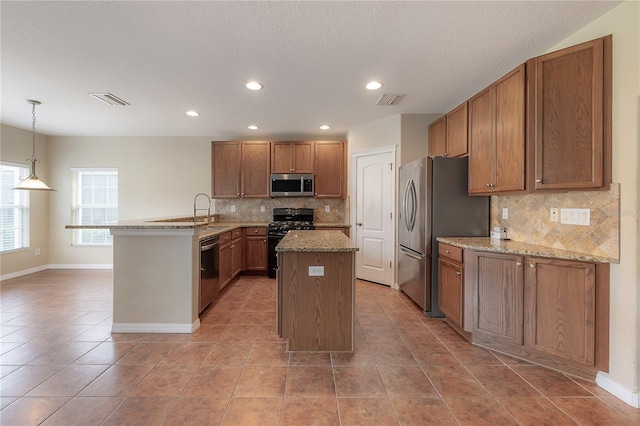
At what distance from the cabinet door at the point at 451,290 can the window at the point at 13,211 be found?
21.4 feet

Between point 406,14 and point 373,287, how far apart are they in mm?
3387

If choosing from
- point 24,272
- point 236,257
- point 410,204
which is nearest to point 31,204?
point 24,272

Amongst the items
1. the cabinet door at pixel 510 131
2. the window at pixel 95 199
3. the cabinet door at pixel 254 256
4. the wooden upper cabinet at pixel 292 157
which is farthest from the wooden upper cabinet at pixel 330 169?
the window at pixel 95 199

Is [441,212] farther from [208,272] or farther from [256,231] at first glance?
[256,231]

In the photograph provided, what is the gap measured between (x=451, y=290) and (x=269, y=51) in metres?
2.81

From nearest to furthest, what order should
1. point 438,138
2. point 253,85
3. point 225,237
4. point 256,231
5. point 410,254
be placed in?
1. point 253,85
2. point 410,254
3. point 438,138
4. point 225,237
5. point 256,231

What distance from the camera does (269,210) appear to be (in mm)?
5484

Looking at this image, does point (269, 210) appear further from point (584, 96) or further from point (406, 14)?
point (584, 96)

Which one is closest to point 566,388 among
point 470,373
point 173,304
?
point 470,373

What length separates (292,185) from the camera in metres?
5.07

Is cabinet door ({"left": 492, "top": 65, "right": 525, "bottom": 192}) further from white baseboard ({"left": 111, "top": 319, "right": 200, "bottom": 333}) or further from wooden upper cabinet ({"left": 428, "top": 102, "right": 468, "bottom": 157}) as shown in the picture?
white baseboard ({"left": 111, "top": 319, "right": 200, "bottom": 333})

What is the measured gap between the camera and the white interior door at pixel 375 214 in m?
4.16

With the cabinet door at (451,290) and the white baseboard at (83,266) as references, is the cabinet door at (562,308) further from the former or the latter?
the white baseboard at (83,266)

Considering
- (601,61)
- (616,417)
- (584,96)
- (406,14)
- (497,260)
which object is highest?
(406,14)
